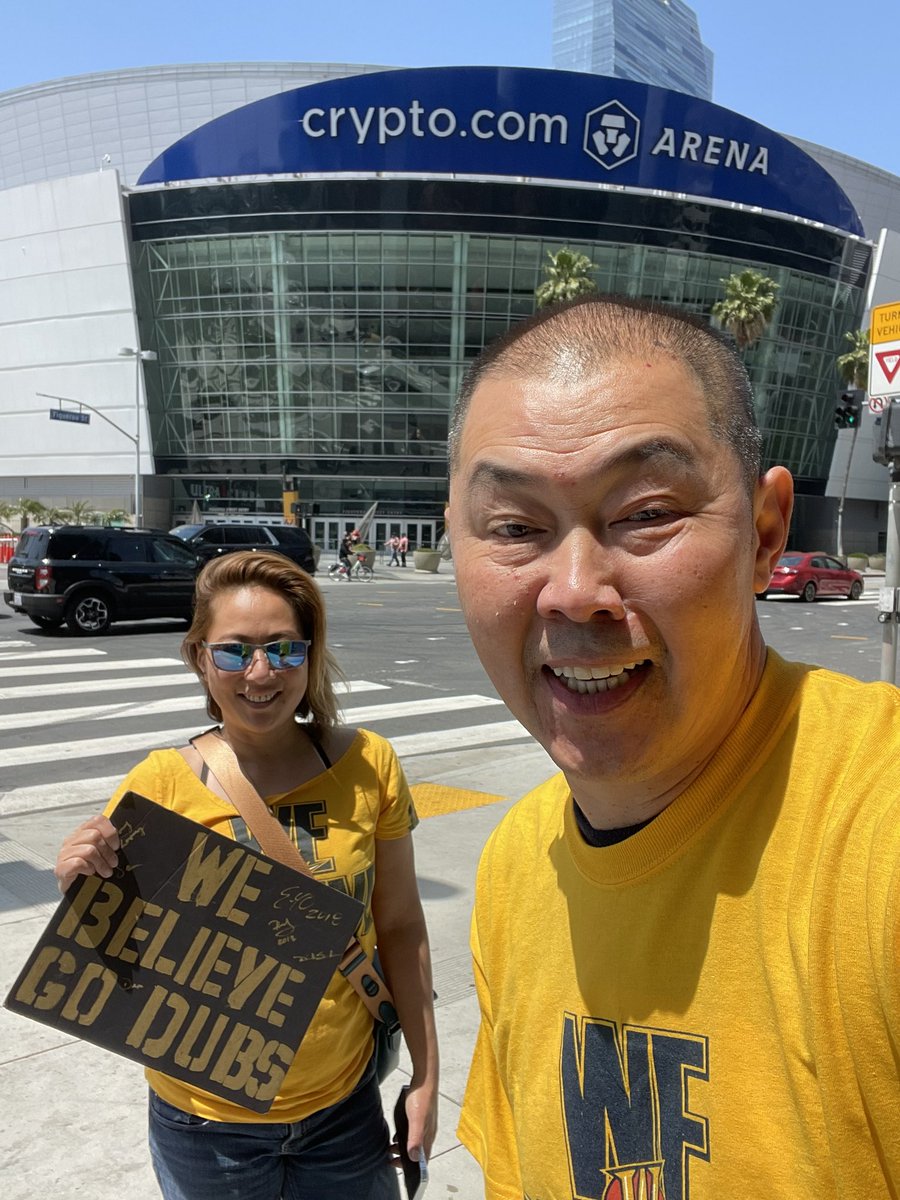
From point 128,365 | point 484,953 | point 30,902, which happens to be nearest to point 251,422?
point 128,365

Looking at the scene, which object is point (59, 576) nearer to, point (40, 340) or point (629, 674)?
point (629, 674)

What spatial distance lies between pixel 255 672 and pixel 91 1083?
80.4 inches

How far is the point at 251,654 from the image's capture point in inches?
92.3

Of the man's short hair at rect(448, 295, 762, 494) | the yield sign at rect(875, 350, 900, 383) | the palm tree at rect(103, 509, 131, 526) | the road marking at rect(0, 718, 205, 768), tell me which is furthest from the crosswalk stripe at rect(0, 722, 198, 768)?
the palm tree at rect(103, 509, 131, 526)

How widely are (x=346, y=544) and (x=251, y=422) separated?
68.2 feet

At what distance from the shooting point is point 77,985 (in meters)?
1.85

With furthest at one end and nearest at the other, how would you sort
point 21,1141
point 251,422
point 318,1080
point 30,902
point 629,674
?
1. point 251,422
2. point 30,902
3. point 21,1141
4. point 318,1080
5. point 629,674

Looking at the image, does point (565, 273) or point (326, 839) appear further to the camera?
point (565, 273)

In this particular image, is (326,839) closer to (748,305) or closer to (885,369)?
(885,369)

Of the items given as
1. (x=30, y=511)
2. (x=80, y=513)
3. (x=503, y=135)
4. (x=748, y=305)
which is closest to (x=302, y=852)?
(x=503, y=135)

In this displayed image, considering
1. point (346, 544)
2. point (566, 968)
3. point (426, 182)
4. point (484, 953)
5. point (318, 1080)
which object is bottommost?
point (346, 544)

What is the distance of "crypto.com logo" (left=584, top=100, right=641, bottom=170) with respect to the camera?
44469 millimetres

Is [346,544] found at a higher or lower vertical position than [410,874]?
lower

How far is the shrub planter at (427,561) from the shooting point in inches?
1635
